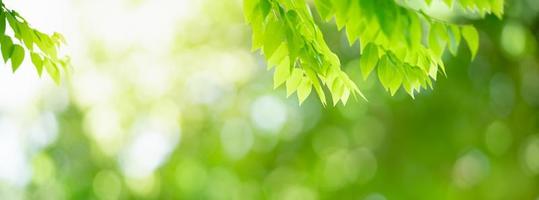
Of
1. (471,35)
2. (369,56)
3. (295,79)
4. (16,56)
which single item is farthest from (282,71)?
(16,56)

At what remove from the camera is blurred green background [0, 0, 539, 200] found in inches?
254

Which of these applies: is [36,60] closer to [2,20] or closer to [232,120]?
[2,20]

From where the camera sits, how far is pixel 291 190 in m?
6.67

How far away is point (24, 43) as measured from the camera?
2.16 meters

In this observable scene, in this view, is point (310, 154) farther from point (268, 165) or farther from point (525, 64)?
point (525, 64)

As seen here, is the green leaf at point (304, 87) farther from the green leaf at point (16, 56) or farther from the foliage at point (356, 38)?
the green leaf at point (16, 56)

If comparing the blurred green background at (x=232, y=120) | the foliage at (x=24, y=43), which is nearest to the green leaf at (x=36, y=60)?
the foliage at (x=24, y=43)

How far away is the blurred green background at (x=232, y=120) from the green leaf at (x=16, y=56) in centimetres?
438

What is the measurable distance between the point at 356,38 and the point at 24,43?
85 centimetres

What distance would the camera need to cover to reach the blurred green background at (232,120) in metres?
6.46

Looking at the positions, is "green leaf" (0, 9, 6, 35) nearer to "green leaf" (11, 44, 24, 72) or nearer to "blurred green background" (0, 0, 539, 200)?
"green leaf" (11, 44, 24, 72)

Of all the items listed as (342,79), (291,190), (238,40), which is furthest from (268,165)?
(342,79)

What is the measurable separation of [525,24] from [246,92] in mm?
2102

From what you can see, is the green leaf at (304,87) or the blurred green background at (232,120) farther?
the blurred green background at (232,120)
